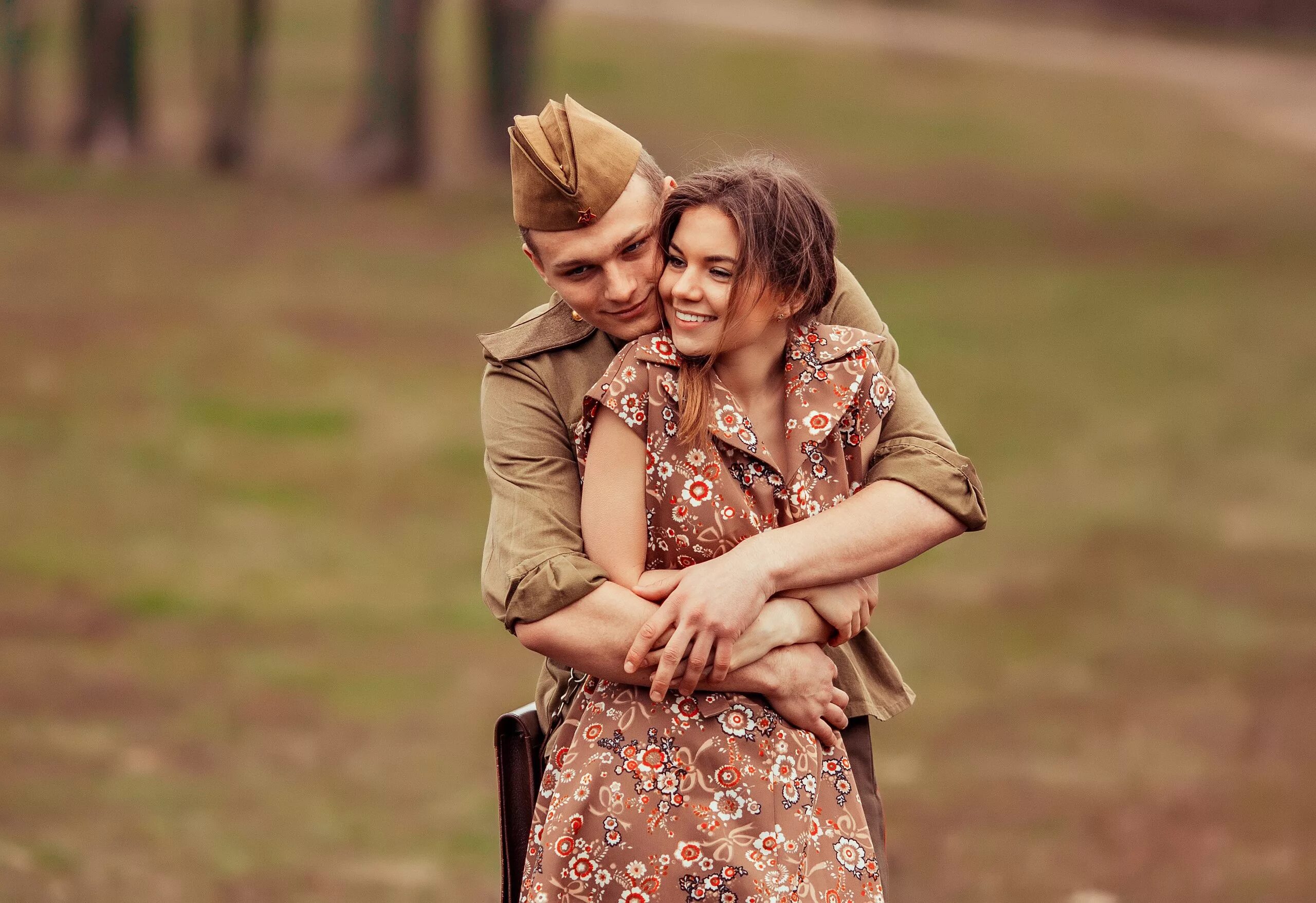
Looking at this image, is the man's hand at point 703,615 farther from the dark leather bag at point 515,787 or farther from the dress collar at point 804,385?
the dark leather bag at point 515,787

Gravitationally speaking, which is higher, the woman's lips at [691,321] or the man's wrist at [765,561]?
the woman's lips at [691,321]

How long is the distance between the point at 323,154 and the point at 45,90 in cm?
327

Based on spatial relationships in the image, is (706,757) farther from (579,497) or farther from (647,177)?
(647,177)

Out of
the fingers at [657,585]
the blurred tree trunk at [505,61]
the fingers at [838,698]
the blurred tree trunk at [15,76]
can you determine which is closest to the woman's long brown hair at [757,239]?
the fingers at [657,585]

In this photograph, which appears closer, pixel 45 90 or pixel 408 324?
pixel 408 324

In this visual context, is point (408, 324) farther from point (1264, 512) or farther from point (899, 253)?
point (1264, 512)

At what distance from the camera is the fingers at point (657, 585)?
2.80 m

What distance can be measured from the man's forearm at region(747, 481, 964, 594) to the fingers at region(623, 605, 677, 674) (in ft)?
0.48

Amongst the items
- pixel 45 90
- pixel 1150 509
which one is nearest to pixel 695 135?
pixel 45 90

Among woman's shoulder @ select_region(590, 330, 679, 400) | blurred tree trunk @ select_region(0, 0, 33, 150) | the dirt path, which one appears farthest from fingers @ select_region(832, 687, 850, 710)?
the dirt path

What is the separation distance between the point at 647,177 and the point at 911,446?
65 centimetres

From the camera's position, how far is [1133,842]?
668cm

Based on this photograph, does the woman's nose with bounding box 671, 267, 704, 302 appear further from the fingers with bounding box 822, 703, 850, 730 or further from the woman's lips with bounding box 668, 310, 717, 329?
the fingers with bounding box 822, 703, 850, 730

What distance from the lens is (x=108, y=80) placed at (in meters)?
17.5
